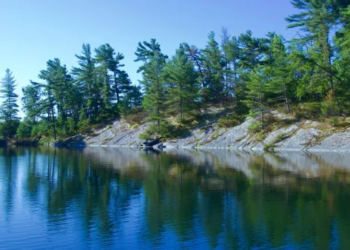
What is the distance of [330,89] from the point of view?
150ft

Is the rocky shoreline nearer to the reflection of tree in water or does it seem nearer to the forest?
the forest

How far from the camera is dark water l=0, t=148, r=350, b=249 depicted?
10.5 m

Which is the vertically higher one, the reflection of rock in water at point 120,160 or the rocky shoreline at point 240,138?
the rocky shoreline at point 240,138

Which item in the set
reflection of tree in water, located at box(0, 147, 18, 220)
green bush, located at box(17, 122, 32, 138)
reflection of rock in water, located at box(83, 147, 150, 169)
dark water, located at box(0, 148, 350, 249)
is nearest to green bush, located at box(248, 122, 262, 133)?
reflection of rock in water, located at box(83, 147, 150, 169)

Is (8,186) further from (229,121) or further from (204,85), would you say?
(204,85)

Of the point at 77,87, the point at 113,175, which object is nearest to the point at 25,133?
the point at 77,87

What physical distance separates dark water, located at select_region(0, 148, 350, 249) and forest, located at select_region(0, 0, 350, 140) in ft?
78.1

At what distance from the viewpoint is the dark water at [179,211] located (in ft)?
34.6

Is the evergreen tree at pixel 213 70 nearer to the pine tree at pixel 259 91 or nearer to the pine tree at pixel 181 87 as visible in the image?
the pine tree at pixel 181 87

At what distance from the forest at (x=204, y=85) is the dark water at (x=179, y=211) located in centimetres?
2381

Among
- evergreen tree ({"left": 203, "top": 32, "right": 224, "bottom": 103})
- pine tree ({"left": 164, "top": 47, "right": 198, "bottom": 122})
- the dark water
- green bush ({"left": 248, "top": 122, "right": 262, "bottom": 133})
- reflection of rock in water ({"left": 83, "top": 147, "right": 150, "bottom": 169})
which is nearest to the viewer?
the dark water

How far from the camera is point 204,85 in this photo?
213 feet

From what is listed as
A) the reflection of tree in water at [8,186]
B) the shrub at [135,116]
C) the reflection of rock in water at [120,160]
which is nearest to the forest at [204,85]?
the shrub at [135,116]

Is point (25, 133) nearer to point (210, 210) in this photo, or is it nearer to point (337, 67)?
point (337, 67)
